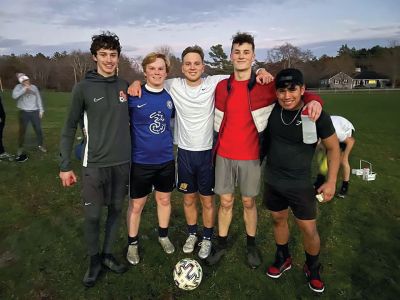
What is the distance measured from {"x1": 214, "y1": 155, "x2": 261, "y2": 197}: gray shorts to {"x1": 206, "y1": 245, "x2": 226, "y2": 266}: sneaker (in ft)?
2.85

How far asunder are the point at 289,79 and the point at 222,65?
8566cm

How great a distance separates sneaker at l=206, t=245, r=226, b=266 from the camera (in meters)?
4.35

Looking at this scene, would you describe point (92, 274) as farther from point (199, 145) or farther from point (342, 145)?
point (342, 145)

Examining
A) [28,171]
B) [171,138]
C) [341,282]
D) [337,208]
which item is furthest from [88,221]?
[28,171]

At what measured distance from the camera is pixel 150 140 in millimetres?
4051

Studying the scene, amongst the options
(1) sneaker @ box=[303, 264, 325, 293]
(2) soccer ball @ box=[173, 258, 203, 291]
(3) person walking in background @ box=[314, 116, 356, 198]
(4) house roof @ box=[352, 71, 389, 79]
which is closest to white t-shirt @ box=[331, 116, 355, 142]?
(3) person walking in background @ box=[314, 116, 356, 198]

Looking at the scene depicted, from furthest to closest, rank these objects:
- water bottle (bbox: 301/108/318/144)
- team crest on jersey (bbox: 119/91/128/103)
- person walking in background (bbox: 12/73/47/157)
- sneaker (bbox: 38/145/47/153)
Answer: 1. sneaker (bbox: 38/145/47/153)
2. person walking in background (bbox: 12/73/47/157)
3. team crest on jersey (bbox: 119/91/128/103)
4. water bottle (bbox: 301/108/318/144)

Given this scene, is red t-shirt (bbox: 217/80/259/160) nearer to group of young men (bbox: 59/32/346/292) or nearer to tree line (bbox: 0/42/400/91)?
group of young men (bbox: 59/32/346/292)

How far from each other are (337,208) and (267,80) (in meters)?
3.56

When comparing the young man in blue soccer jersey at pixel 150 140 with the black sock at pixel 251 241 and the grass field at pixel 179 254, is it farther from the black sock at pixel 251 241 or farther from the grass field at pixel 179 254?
the black sock at pixel 251 241

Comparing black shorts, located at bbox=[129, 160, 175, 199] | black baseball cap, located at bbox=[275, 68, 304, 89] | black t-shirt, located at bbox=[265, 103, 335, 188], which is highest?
black baseball cap, located at bbox=[275, 68, 304, 89]

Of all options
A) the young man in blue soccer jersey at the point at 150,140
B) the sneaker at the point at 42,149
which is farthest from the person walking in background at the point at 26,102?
the young man in blue soccer jersey at the point at 150,140

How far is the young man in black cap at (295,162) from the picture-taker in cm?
345

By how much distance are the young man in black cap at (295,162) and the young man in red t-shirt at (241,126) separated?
0.60 ft
